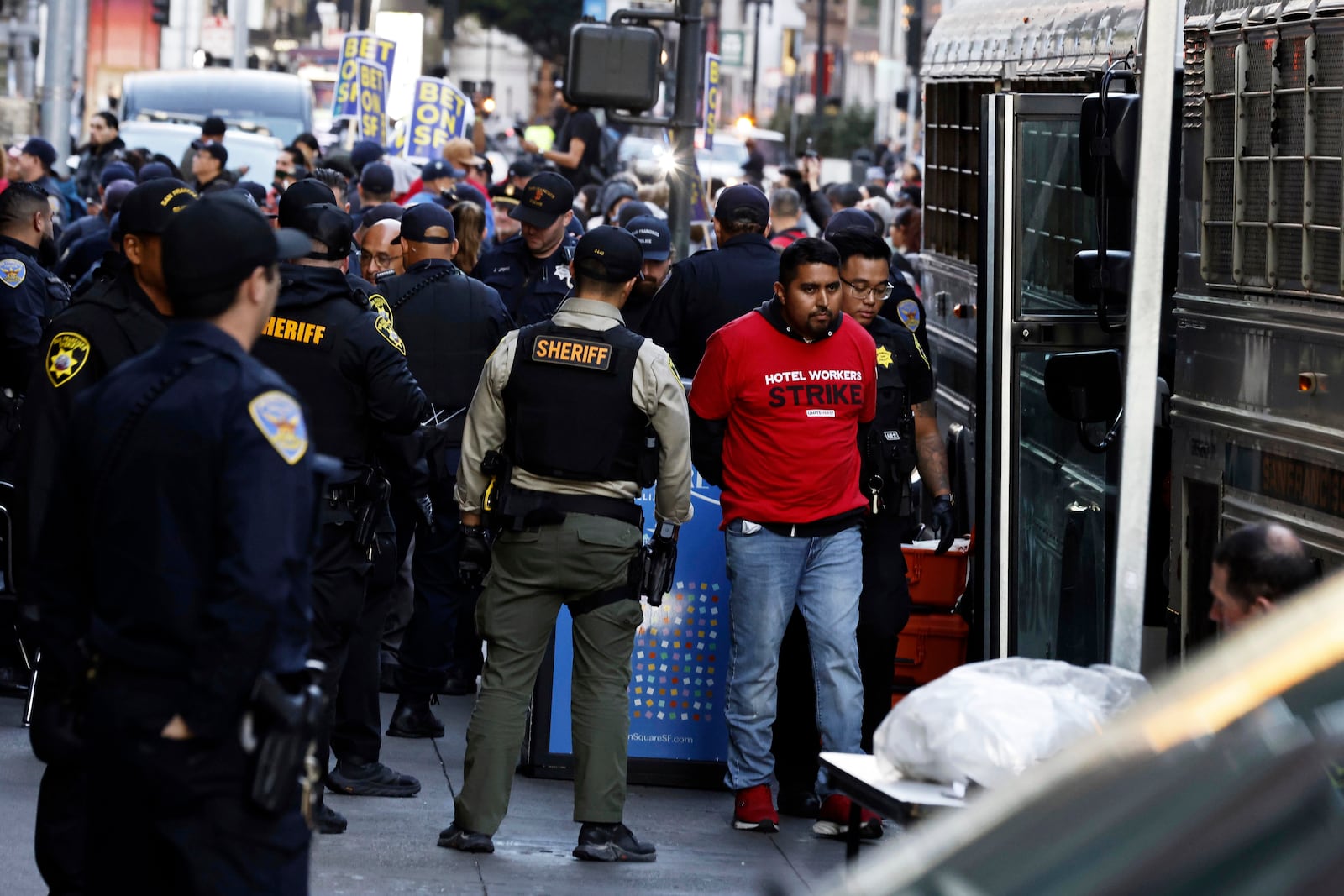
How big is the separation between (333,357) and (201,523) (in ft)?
8.87

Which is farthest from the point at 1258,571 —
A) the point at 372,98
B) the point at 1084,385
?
the point at 372,98

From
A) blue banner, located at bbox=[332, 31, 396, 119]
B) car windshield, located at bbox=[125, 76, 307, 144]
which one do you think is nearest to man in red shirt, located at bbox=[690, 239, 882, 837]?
blue banner, located at bbox=[332, 31, 396, 119]

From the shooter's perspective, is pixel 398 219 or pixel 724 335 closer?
pixel 724 335

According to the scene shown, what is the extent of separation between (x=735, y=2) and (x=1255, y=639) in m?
102

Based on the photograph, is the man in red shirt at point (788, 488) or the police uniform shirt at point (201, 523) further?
the man in red shirt at point (788, 488)

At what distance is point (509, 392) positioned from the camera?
22.0 ft

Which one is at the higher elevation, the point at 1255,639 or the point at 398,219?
the point at 398,219

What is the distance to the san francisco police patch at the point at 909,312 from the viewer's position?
8.40 metres

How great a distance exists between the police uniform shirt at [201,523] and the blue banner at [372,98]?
17.4 m

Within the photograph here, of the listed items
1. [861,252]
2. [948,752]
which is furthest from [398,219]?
[948,752]

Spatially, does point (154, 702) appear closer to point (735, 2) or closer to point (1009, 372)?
point (1009, 372)

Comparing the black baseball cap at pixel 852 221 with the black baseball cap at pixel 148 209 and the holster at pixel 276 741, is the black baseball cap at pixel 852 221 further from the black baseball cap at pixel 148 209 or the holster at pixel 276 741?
the holster at pixel 276 741

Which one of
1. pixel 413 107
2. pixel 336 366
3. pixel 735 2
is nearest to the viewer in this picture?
pixel 336 366

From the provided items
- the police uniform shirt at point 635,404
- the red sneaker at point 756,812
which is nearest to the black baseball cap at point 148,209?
the police uniform shirt at point 635,404
